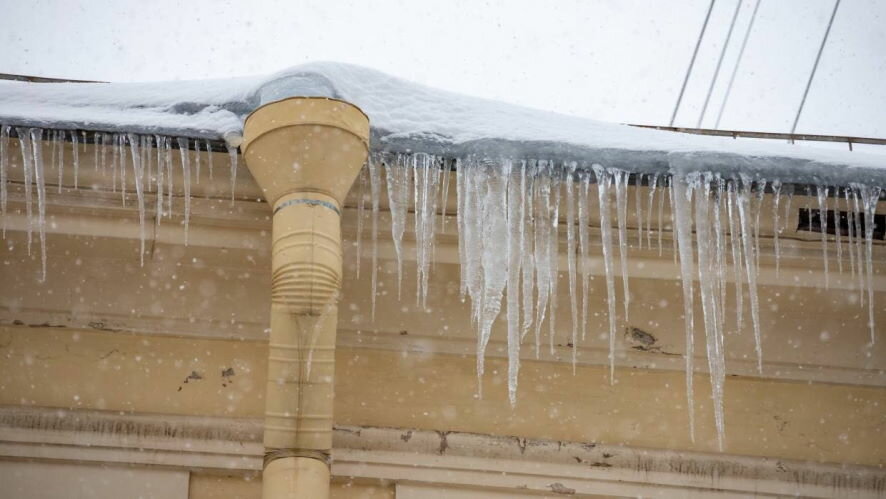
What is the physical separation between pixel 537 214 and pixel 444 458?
1209 millimetres

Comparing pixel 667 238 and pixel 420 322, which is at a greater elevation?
pixel 667 238

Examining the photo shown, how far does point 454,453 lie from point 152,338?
1525mm

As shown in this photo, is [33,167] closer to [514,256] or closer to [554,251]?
[514,256]

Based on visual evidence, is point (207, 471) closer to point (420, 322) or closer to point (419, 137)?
point (420, 322)

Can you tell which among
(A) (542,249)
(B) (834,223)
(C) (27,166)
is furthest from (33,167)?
(B) (834,223)

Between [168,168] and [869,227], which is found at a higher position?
[168,168]

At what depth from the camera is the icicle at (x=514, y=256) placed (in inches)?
148

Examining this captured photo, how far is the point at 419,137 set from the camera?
3615mm

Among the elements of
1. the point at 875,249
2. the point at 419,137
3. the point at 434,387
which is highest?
the point at 419,137

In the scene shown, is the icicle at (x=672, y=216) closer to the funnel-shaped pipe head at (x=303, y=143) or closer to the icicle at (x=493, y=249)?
the icicle at (x=493, y=249)

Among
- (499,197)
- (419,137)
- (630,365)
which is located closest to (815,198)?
(630,365)

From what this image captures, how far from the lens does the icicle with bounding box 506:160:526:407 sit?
12.3 feet

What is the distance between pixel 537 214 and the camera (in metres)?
3.91

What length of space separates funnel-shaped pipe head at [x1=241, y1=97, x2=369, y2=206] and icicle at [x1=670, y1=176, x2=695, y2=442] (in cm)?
141
